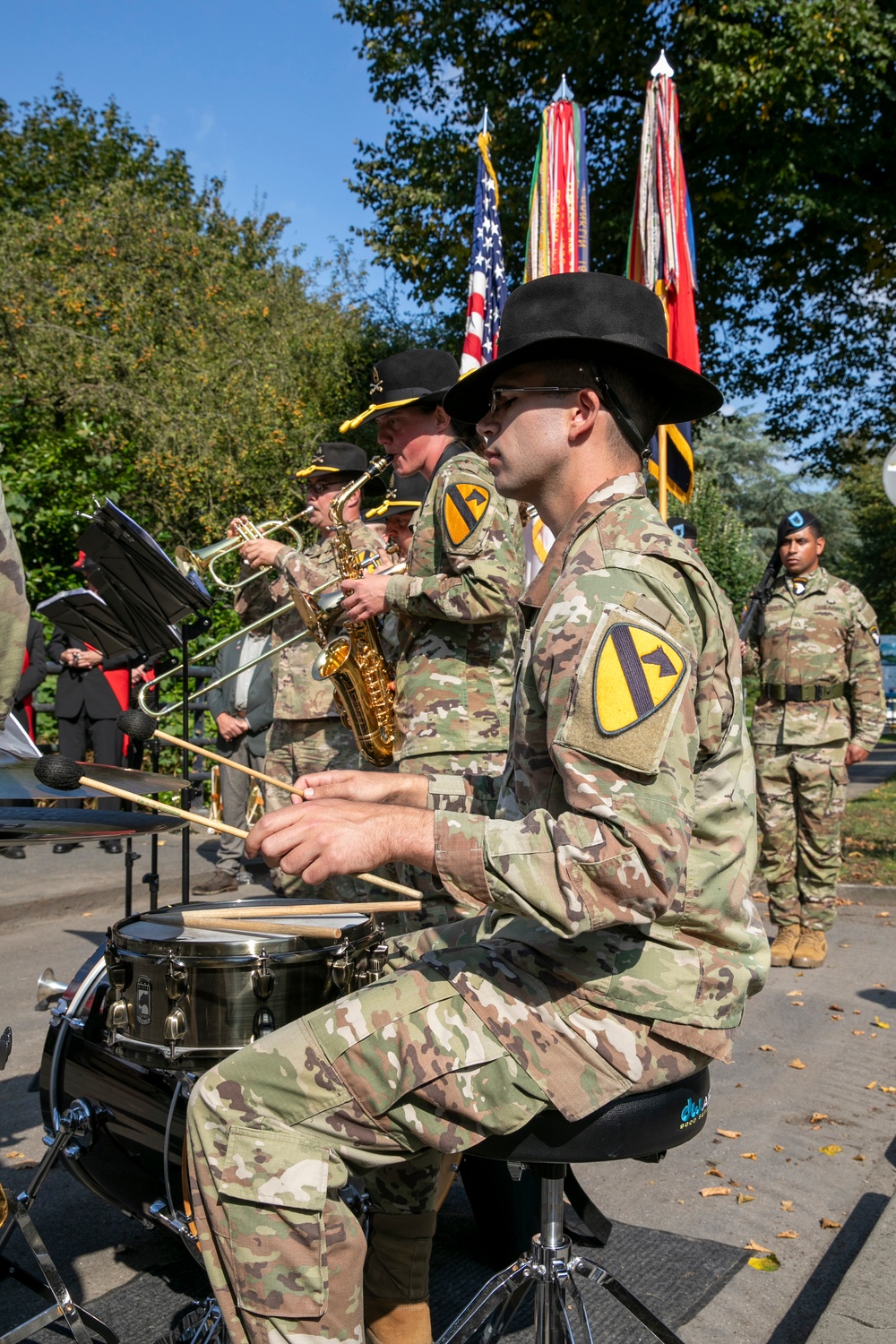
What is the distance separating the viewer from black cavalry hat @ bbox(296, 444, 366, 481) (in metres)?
6.65

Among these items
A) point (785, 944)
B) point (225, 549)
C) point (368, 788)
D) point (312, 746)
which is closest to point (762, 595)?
point (785, 944)

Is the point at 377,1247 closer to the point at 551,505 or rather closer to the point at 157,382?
the point at 551,505

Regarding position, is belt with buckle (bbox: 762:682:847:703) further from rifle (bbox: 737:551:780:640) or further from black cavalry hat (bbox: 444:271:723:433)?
black cavalry hat (bbox: 444:271:723:433)

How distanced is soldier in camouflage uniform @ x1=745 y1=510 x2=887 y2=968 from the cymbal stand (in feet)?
15.9

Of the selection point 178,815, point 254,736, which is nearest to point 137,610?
point 178,815

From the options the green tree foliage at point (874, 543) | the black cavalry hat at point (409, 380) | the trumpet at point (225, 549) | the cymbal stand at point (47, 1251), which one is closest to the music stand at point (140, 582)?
the black cavalry hat at point (409, 380)

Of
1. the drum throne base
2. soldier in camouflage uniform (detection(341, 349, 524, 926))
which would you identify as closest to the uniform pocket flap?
the drum throne base

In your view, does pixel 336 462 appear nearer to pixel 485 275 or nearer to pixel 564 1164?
pixel 485 275

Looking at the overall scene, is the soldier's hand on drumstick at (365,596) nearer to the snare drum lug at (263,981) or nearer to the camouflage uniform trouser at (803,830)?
the snare drum lug at (263,981)

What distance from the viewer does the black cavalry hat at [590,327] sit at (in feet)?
7.39

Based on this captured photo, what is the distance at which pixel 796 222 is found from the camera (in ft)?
55.5

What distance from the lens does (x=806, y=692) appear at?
6.94 m

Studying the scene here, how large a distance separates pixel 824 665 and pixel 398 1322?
5.18 meters

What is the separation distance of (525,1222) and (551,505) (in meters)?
2.12
